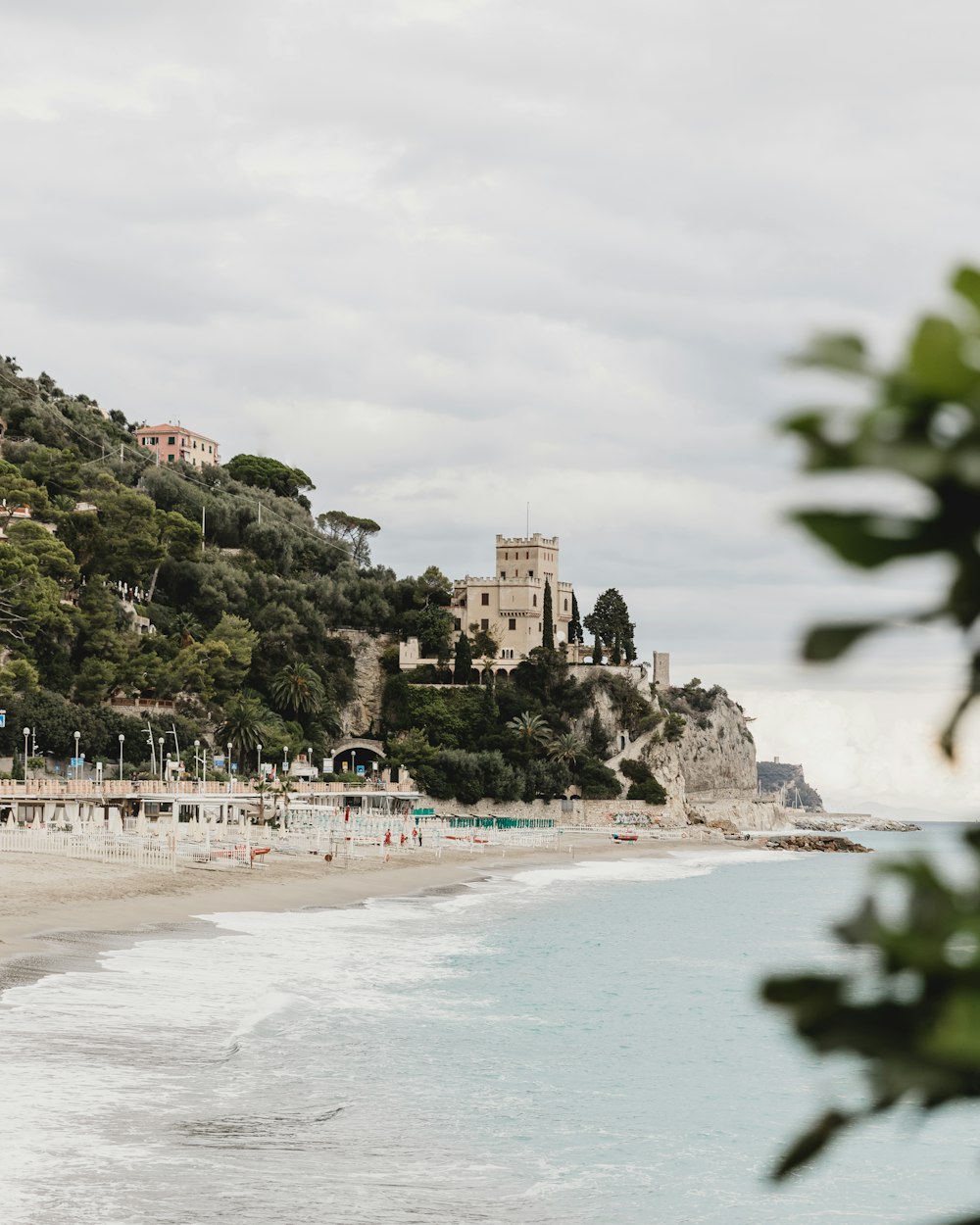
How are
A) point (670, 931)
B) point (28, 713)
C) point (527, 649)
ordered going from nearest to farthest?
point (670, 931)
point (28, 713)
point (527, 649)

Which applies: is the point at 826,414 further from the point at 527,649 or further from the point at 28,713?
the point at 527,649

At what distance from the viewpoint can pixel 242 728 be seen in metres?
82.4

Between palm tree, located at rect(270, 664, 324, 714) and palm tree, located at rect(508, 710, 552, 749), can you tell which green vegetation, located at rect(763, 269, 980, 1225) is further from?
palm tree, located at rect(508, 710, 552, 749)

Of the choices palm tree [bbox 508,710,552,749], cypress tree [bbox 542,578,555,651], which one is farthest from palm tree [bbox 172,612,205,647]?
cypress tree [bbox 542,578,555,651]

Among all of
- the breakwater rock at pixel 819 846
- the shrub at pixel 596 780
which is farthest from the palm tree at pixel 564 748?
the breakwater rock at pixel 819 846

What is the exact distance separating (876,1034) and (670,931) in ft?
125

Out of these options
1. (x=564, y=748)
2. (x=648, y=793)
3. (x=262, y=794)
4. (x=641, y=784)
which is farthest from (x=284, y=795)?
(x=641, y=784)

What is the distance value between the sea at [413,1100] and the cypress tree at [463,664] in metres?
73.0

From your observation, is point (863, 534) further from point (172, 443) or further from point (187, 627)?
point (172, 443)

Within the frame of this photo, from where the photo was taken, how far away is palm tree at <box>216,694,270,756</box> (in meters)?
82.3

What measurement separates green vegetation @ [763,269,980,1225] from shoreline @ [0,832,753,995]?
20.1 metres

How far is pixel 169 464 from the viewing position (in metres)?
120

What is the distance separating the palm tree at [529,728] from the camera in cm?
9944

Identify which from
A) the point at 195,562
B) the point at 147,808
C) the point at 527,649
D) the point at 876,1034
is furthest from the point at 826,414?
the point at 527,649
